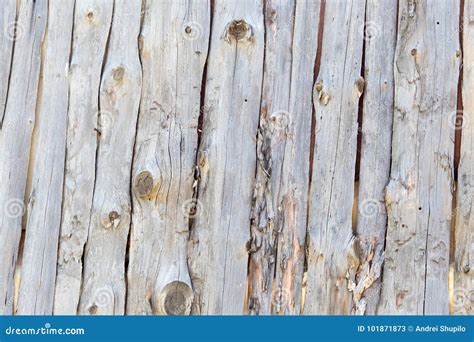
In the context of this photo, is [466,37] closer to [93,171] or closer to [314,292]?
[314,292]

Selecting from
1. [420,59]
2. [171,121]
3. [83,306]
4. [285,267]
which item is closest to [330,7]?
[420,59]

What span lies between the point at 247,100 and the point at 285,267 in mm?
740

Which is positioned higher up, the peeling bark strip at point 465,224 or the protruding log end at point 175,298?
the peeling bark strip at point 465,224

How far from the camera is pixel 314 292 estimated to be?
11.7ft

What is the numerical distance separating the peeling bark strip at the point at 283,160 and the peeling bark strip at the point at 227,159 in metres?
0.05

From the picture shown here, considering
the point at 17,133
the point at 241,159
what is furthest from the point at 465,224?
the point at 17,133

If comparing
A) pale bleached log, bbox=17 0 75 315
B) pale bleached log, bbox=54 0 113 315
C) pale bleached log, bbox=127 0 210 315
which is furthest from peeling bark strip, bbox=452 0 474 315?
pale bleached log, bbox=17 0 75 315

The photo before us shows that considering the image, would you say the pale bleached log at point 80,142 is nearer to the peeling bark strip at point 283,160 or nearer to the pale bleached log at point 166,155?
the pale bleached log at point 166,155

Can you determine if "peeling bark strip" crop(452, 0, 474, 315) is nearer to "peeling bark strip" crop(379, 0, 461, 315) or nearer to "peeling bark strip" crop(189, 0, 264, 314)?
"peeling bark strip" crop(379, 0, 461, 315)

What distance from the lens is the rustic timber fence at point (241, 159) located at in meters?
3.56

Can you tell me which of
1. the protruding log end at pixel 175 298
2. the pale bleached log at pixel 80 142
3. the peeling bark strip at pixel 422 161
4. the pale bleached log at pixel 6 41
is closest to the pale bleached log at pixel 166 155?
the protruding log end at pixel 175 298

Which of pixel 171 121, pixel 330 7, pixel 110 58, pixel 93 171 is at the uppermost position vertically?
pixel 330 7

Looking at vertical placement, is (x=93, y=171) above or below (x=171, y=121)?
below

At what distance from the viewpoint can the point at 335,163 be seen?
11.8ft
